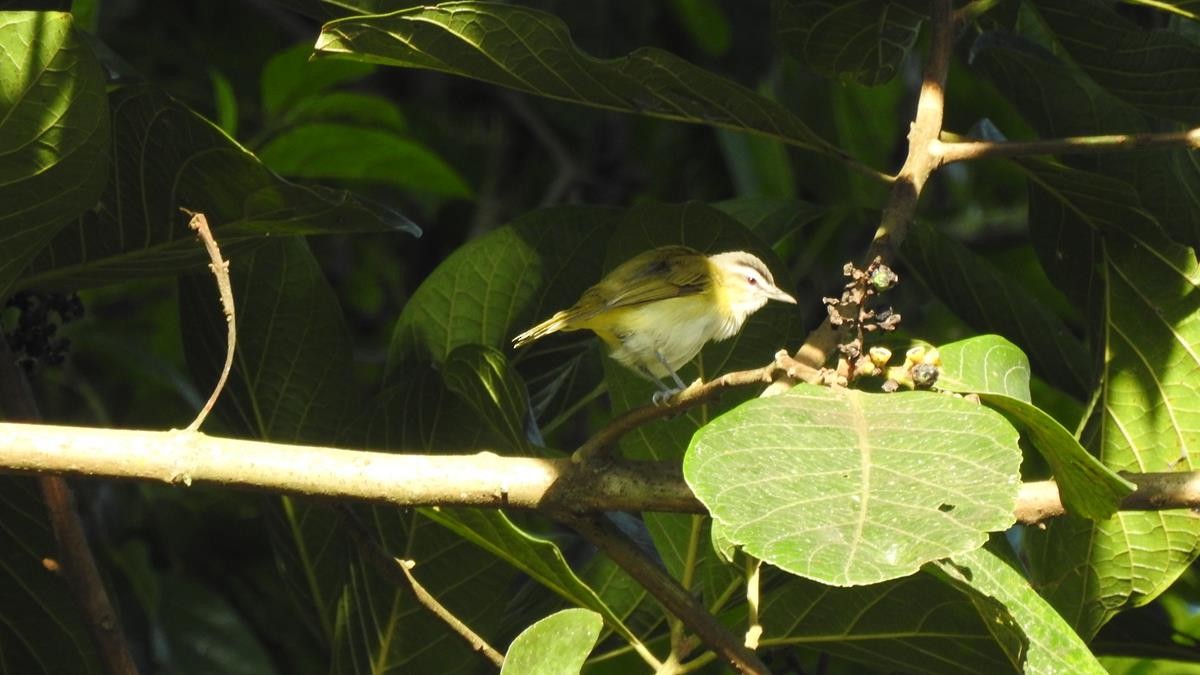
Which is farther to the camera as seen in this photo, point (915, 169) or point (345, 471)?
point (915, 169)

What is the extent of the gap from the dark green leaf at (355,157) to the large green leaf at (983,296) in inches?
50.3

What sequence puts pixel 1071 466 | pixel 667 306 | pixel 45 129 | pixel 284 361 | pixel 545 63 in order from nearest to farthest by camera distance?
pixel 1071 466
pixel 45 129
pixel 545 63
pixel 284 361
pixel 667 306

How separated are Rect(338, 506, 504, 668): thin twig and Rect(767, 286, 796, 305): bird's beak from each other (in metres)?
0.71

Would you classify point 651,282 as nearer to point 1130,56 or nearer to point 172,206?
point 1130,56

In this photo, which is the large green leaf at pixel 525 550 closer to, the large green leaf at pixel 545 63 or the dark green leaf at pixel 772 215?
the large green leaf at pixel 545 63

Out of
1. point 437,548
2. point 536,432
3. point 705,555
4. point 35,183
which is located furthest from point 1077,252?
point 35,183

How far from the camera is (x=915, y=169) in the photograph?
6.43 feet

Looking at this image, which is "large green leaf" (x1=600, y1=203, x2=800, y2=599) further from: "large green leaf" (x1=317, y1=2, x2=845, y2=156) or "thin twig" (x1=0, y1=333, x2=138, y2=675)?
"thin twig" (x1=0, y1=333, x2=138, y2=675)

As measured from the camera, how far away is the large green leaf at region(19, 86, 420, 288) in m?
2.04

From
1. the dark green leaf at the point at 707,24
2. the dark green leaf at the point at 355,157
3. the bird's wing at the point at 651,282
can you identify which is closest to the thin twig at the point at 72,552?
the bird's wing at the point at 651,282

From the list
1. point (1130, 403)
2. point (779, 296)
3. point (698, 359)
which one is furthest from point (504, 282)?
point (1130, 403)

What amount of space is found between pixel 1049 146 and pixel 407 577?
1.08 meters

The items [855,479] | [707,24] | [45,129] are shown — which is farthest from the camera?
[707,24]

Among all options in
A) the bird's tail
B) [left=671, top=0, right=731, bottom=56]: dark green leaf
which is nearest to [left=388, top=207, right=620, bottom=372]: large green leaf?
the bird's tail
